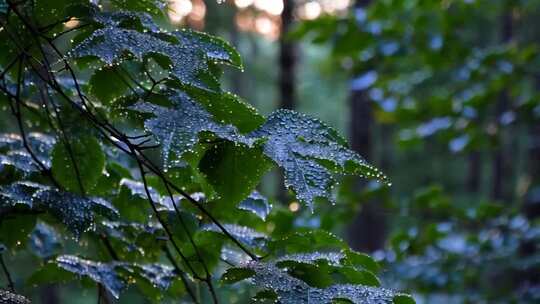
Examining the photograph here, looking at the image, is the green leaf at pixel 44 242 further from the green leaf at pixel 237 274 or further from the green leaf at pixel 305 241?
the green leaf at pixel 237 274

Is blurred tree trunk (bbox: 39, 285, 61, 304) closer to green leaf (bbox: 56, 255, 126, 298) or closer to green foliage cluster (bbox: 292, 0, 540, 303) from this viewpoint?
green foliage cluster (bbox: 292, 0, 540, 303)

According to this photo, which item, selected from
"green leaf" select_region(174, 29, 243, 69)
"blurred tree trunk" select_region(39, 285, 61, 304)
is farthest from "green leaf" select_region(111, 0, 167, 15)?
"blurred tree trunk" select_region(39, 285, 61, 304)

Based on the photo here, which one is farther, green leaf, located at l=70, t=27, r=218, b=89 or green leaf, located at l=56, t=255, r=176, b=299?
green leaf, located at l=56, t=255, r=176, b=299

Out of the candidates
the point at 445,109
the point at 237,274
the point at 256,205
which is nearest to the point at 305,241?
the point at 237,274

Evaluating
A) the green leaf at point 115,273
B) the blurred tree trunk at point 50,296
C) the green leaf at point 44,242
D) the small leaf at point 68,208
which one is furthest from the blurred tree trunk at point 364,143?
the small leaf at point 68,208

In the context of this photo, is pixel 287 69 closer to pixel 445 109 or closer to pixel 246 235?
pixel 445 109

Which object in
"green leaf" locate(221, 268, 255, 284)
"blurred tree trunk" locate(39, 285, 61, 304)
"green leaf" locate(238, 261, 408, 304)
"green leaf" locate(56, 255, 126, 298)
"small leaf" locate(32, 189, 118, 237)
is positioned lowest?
"green leaf" locate(238, 261, 408, 304)
